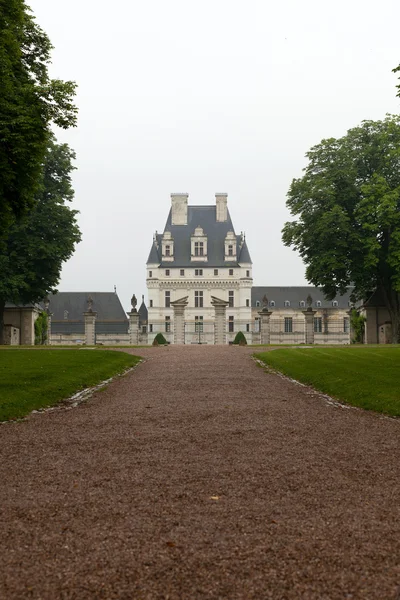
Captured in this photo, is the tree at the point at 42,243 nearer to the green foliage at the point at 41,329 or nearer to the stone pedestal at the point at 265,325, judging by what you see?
the green foliage at the point at 41,329

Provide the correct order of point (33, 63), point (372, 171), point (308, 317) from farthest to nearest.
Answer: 1. point (308, 317)
2. point (372, 171)
3. point (33, 63)

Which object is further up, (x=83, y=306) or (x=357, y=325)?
(x=83, y=306)

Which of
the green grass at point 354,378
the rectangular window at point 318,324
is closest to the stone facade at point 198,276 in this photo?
the rectangular window at point 318,324

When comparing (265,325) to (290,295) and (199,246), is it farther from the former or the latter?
(290,295)

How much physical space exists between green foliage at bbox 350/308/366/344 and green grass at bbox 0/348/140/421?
89.2 ft

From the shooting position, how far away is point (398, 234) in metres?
36.9

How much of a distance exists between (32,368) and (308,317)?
1245 inches

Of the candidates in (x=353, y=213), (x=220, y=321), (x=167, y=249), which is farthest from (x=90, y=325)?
(x=167, y=249)

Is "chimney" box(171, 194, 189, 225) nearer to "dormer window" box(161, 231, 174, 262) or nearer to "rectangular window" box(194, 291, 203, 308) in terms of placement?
"dormer window" box(161, 231, 174, 262)

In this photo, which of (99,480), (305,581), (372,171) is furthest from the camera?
(372,171)

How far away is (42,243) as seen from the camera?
37.1 meters

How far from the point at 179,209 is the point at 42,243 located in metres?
65.6

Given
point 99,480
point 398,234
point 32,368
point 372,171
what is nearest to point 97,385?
point 32,368

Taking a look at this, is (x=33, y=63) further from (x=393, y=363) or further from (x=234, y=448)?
(x=234, y=448)
